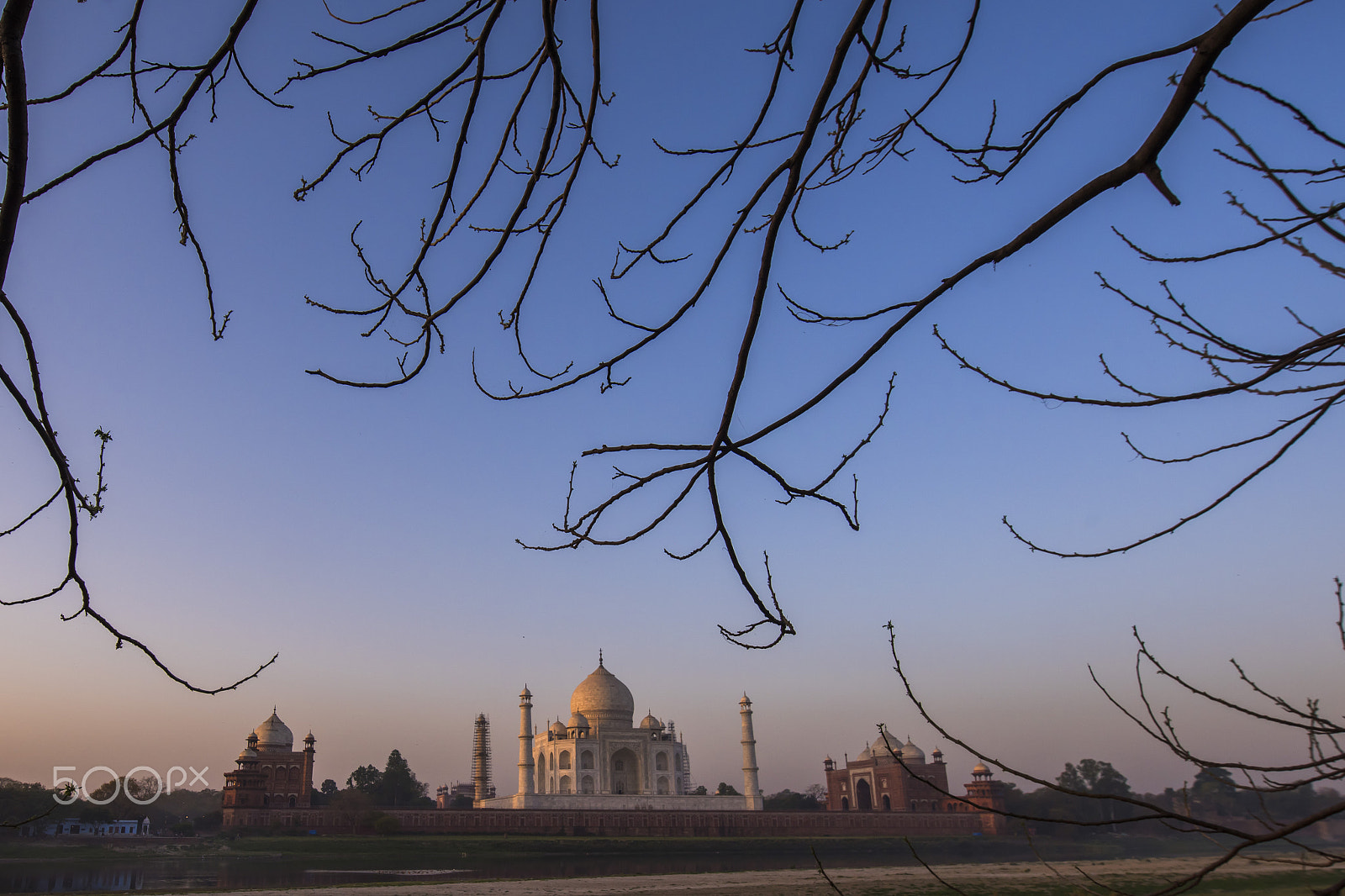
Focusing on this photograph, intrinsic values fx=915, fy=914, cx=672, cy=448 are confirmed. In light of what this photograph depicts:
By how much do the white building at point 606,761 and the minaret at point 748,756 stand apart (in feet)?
0.14

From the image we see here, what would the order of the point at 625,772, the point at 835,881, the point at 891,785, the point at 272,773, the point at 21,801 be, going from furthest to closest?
the point at 891,785, the point at 625,772, the point at 272,773, the point at 21,801, the point at 835,881

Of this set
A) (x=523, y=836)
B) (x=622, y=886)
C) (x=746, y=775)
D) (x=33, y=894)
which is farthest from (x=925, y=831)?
(x=33, y=894)

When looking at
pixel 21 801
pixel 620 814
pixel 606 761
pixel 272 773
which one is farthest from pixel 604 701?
pixel 21 801

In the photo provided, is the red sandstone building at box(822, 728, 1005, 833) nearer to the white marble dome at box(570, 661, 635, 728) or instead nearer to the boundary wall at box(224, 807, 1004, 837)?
the boundary wall at box(224, 807, 1004, 837)

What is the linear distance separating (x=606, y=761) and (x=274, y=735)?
15700mm

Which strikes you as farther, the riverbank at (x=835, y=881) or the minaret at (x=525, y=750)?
the minaret at (x=525, y=750)

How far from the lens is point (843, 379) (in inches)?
62.7

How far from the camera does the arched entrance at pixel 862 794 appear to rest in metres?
50.8

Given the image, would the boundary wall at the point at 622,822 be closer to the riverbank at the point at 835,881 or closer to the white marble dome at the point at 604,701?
the white marble dome at the point at 604,701

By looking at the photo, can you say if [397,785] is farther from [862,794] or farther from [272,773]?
[862,794]

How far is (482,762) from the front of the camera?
164ft

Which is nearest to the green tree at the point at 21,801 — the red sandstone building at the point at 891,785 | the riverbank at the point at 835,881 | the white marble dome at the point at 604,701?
the riverbank at the point at 835,881

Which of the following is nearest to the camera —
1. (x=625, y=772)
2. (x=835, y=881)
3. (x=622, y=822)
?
(x=835, y=881)

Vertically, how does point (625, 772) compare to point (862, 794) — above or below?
above
